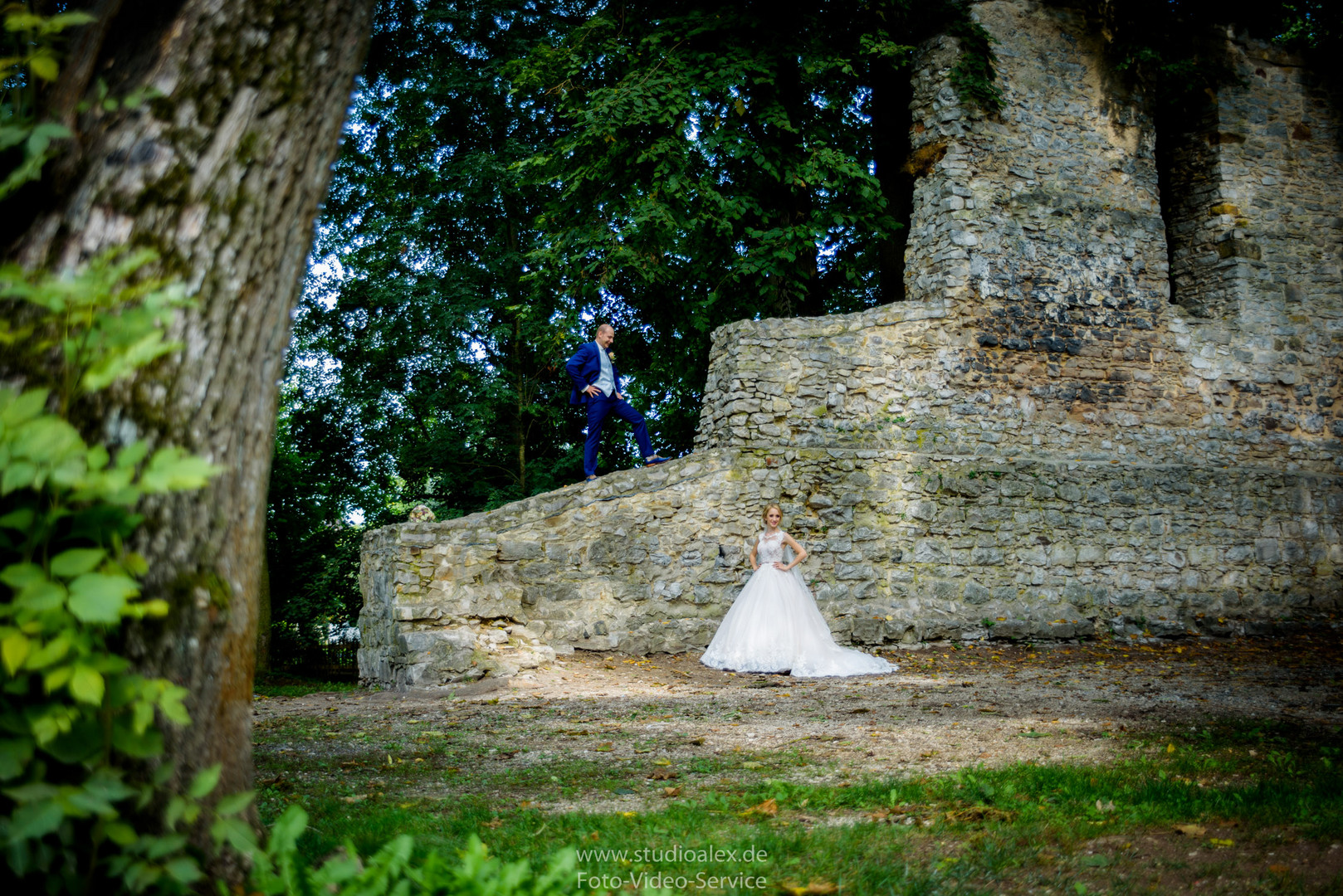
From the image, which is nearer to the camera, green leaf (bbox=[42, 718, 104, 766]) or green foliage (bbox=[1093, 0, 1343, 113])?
green leaf (bbox=[42, 718, 104, 766])

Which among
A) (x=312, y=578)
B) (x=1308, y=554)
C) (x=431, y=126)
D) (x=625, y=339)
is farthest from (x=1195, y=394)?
(x=312, y=578)

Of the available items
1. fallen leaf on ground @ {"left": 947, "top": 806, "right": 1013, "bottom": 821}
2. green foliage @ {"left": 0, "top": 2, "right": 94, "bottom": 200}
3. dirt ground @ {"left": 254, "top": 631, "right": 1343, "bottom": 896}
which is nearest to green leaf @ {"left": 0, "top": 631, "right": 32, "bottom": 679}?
green foliage @ {"left": 0, "top": 2, "right": 94, "bottom": 200}

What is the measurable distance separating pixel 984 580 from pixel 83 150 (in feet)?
33.7

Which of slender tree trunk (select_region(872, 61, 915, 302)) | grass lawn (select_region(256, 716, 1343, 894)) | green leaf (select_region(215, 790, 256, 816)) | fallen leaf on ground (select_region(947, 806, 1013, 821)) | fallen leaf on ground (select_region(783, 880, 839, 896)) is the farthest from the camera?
slender tree trunk (select_region(872, 61, 915, 302))

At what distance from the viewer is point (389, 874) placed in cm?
255

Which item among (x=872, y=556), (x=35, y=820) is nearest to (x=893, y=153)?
(x=872, y=556)

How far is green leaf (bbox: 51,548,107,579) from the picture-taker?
189cm

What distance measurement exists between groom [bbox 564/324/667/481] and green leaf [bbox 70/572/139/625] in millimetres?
8236

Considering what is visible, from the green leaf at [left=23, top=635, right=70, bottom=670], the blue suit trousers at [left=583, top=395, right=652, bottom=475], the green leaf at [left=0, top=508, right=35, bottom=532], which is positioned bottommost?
the green leaf at [left=23, top=635, right=70, bottom=670]

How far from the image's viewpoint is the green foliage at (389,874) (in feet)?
7.53

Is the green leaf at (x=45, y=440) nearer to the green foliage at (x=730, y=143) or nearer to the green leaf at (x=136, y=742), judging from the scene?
the green leaf at (x=136, y=742)

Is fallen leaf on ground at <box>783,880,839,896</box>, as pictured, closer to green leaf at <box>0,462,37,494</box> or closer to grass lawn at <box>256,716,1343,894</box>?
grass lawn at <box>256,716,1343,894</box>

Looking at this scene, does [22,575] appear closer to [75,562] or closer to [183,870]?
[75,562]

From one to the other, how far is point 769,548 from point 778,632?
3.13 ft
